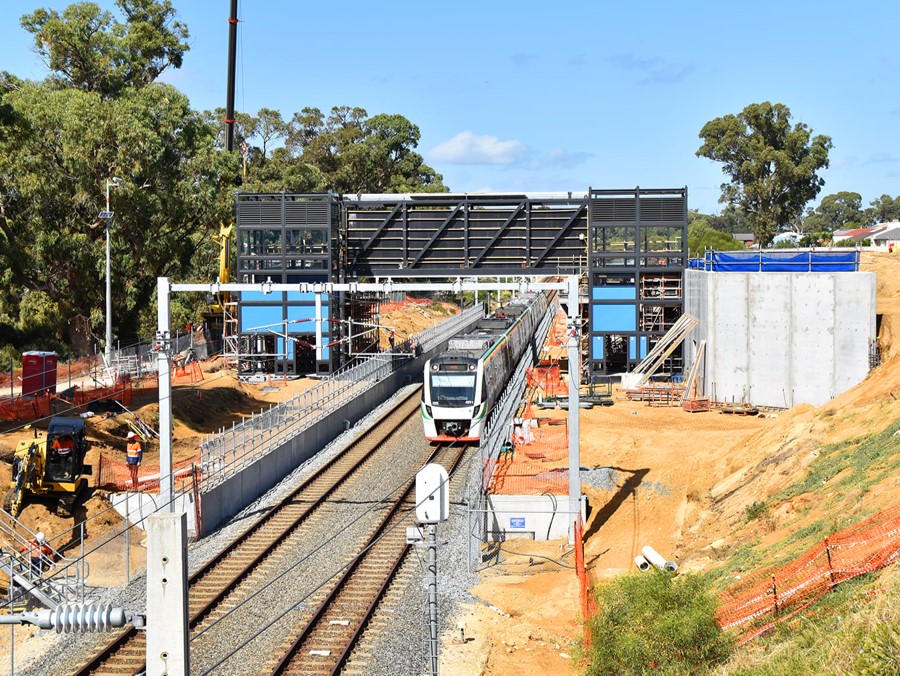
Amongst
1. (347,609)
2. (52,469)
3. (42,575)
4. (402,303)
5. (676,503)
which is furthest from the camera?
(402,303)

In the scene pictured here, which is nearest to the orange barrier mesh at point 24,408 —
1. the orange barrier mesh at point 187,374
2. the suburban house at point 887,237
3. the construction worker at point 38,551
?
the orange barrier mesh at point 187,374

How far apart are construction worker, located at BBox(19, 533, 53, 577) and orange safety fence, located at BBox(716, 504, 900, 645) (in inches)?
540

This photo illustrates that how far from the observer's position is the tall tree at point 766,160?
8581 cm

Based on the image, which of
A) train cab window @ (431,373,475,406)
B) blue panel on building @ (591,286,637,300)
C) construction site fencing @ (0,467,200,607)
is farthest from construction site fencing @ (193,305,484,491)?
blue panel on building @ (591,286,637,300)

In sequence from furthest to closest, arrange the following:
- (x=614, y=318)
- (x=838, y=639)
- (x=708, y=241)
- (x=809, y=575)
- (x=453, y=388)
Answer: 1. (x=708, y=241)
2. (x=614, y=318)
3. (x=453, y=388)
4. (x=809, y=575)
5. (x=838, y=639)

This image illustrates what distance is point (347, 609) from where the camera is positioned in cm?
2042

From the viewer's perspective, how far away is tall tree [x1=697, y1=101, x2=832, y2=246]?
85812mm

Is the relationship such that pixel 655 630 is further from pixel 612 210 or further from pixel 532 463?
pixel 612 210

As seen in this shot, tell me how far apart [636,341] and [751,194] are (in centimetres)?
4191

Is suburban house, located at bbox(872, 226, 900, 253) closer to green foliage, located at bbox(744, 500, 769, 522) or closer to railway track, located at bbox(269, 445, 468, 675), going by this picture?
green foliage, located at bbox(744, 500, 769, 522)

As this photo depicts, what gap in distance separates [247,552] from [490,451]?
28.2ft

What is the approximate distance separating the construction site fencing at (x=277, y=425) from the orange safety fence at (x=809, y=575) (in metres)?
14.7

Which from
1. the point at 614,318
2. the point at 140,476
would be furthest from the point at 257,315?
the point at 140,476

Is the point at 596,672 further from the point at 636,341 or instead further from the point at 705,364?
the point at 636,341
